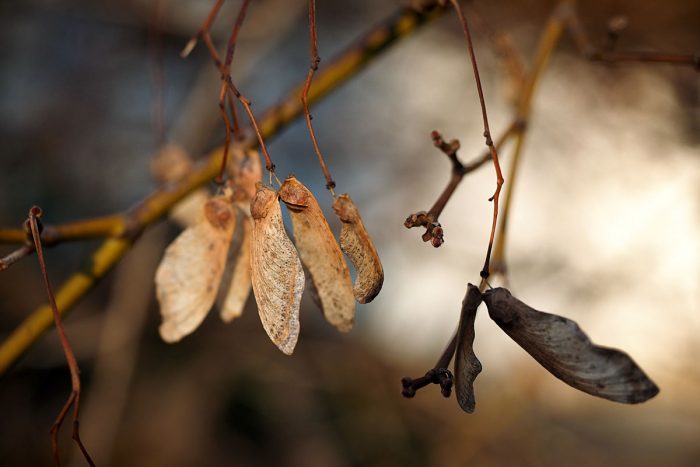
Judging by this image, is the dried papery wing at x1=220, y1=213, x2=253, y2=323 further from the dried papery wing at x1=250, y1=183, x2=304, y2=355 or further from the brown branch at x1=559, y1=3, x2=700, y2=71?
the brown branch at x1=559, y1=3, x2=700, y2=71

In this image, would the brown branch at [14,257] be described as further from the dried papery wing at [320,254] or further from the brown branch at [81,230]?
the dried papery wing at [320,254]

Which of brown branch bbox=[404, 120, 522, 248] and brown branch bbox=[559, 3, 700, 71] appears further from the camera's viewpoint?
brown branch bbox=[559, 3, 700, 71]

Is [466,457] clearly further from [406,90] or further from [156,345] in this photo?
[406,90]

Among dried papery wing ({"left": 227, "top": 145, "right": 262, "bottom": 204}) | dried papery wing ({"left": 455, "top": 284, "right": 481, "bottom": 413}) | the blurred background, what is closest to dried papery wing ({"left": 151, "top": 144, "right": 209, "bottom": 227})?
dried papery wing ({"left": 227, "top": 145, "right": 262, "bottom": 204})

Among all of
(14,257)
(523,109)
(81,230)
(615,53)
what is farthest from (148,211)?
(615,53)

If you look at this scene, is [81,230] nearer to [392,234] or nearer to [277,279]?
[277,279]

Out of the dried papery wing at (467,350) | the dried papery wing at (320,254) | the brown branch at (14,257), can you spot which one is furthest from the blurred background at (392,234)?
the dried papery wing at (467,350)

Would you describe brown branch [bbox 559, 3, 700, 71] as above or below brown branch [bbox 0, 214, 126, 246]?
above
